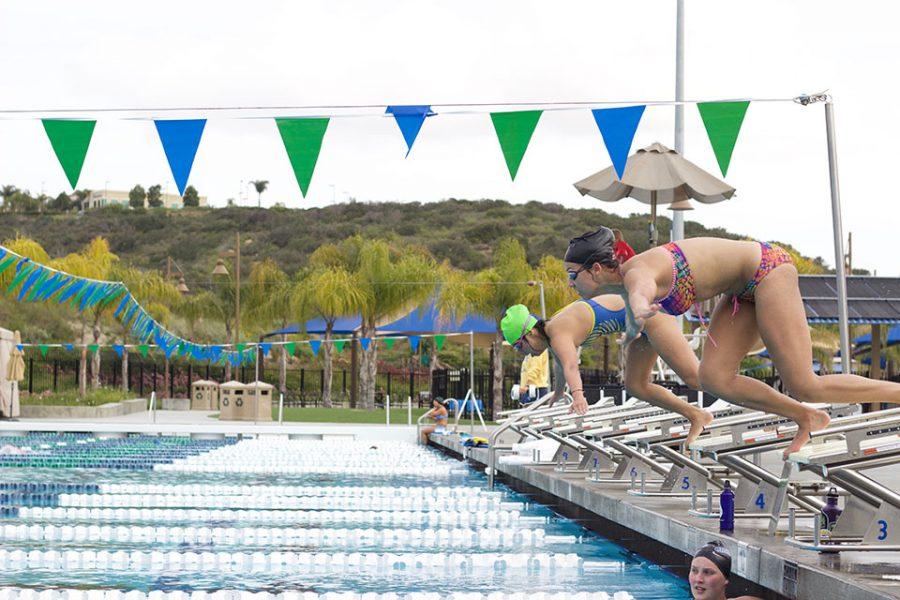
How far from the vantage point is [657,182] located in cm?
1250

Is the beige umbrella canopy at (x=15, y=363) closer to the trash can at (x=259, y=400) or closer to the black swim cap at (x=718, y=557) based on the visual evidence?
the trash can at (x=259, y=400)

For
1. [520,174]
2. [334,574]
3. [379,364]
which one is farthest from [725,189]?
[379,364]

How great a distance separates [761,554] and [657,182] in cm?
734

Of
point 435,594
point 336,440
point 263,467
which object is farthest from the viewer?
point 336,440

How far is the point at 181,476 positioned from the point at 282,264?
60.5 m

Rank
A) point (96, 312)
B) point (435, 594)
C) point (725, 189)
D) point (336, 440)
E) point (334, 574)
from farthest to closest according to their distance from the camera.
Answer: point (96, 312)
point (336, 440)
point (725, 189)
point (334, 574)
point (435, 594)

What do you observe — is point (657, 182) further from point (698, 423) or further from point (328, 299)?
point (328, 299)

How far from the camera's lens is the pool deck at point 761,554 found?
4.78m

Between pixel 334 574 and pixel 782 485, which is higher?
pixel 782 485

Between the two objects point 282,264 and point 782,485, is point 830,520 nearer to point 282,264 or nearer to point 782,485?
point 782,485

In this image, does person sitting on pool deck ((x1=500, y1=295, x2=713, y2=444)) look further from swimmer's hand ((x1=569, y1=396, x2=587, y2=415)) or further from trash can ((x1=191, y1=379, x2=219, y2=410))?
trash can ((x1=191, y1=379, x2=219, y2=410))

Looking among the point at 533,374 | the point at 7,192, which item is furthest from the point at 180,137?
the point at 7,192

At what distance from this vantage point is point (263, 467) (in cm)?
1595

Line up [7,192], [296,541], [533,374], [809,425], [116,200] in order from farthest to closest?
[116,200], [7,192], [533,374], [296,541], [809,425]
